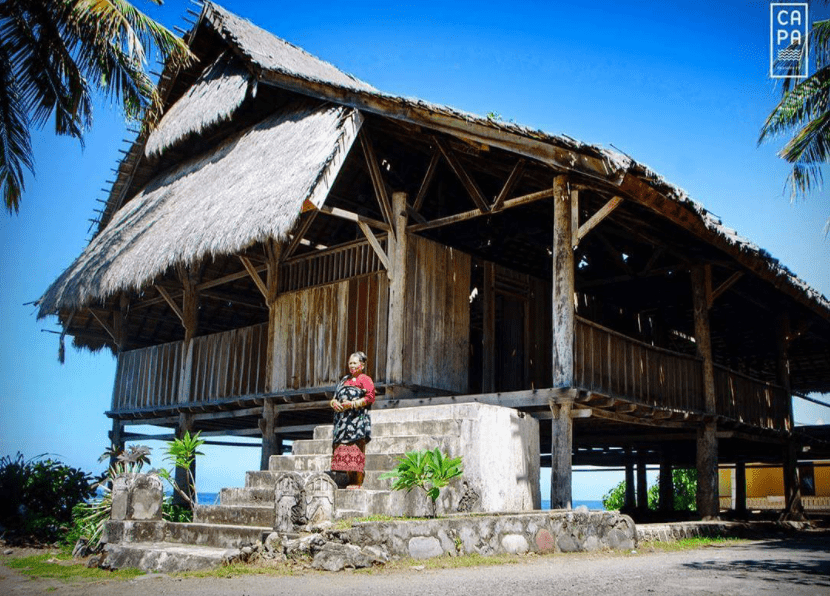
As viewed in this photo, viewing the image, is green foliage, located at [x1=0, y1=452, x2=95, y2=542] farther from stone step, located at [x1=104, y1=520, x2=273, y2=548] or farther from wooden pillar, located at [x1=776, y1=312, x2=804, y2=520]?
wooden pillar, located at [x1=776, y1=312, x2=804, y2=520]

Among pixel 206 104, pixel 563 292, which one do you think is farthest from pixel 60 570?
pixel 206 104

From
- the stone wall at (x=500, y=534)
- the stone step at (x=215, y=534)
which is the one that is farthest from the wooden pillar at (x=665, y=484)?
the stone step at (x=215, y=534)

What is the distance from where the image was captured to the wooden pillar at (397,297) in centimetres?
1087

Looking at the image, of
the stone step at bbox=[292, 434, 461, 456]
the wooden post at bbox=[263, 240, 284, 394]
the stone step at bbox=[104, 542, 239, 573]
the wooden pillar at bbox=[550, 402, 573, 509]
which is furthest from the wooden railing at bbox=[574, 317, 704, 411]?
the wooden post at bbox=[263, 240, 284, 394]

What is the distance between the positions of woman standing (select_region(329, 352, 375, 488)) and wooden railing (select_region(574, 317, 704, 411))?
3.10m

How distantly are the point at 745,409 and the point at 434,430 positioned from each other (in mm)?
7284

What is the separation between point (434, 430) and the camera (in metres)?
8.37

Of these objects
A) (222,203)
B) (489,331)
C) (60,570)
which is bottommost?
(60,570)

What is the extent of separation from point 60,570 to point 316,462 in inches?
102

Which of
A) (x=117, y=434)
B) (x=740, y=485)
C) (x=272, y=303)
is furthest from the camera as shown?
(x=740, y=485)

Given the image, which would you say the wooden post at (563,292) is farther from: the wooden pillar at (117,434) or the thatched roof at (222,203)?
the wooden pillar at (117,434)

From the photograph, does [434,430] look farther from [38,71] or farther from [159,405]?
[159,405]

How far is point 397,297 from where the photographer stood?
11.0m

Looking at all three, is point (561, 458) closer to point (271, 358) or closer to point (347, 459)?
point (347, 459)
